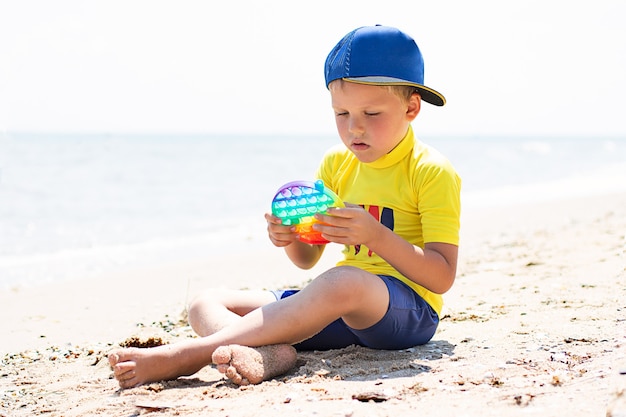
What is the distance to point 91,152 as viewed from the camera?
19.3 meters

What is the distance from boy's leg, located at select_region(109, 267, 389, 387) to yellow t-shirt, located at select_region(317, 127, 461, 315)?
383mm

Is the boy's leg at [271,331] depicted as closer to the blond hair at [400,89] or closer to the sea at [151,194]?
the blond hair at [400,89]

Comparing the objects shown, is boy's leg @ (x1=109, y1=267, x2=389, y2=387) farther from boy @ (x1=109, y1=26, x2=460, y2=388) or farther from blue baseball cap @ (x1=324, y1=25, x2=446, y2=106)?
blue baseball cap @ (x1=324, y1=25, x2=446, y2=106)

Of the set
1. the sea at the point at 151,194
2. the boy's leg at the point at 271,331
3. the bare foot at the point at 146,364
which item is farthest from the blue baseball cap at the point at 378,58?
the sea at the point at 151,194

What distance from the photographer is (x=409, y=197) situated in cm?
313

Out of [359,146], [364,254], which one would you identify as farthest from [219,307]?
[359,146]

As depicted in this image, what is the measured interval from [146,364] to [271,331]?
485mm

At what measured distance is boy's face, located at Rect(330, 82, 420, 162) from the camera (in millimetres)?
2961

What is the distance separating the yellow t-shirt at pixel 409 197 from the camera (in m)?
3.02

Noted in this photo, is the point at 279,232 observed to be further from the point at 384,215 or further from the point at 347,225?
the point at 384,215

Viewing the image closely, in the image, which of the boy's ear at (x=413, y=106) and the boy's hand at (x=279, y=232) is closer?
the boy's hand at (x=279, y=232)

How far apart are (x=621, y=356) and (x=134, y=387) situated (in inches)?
71.0

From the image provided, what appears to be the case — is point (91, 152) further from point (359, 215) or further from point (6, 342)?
point (359, 215)

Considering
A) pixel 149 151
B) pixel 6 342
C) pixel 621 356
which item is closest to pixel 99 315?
pixel 6 342
